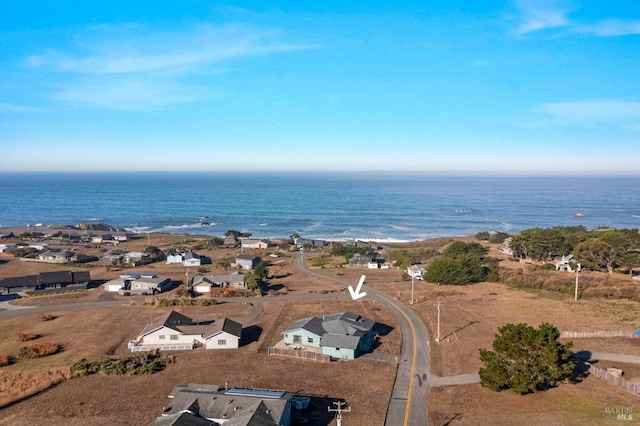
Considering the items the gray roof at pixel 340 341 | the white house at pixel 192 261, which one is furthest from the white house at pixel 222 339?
the white house at pixel 192 261

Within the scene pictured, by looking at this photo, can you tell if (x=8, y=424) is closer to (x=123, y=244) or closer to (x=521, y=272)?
(x=521, y=272)

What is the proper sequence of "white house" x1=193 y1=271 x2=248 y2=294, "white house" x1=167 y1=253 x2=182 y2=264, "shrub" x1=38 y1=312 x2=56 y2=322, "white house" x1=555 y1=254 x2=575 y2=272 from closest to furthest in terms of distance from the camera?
1. "shrub" x1=38 y1=312 x2=56 y2=322
2. "white house" x1=193 y1=271 x2=248 y2=294
3. "white house" x1=555 y1=254 x2=575 y2=272
4. "white house" x1=167 y1=253 x2=182 y2=264

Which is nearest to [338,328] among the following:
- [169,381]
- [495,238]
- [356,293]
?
[169,381]

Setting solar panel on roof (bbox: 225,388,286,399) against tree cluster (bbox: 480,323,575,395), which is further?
tree cluster (bbox: 480,323,575,395)

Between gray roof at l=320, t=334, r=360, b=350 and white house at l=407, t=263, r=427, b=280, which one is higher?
gray roof at l=320, t=334, r=360, b=350

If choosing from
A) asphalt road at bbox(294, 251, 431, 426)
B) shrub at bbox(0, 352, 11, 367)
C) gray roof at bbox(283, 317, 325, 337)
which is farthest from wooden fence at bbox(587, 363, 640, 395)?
shrub at bbox(0, 352, 11, 367)

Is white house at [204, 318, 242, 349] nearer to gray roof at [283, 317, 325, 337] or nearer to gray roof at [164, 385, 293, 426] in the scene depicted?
gray roof at [283, 317, 325, 337]

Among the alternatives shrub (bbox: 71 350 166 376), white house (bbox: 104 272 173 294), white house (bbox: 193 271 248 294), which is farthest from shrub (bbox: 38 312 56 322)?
white house (bbox: 193 271 248 294)

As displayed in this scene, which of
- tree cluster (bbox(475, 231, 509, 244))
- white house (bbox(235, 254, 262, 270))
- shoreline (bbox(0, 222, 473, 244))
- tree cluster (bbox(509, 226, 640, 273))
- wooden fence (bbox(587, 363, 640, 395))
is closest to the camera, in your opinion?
wooden fence (bbox(587, 363, 640, 395))

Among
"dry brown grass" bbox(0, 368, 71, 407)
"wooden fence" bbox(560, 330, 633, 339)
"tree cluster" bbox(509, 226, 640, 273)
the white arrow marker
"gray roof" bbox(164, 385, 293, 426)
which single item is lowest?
the white arrow marker
